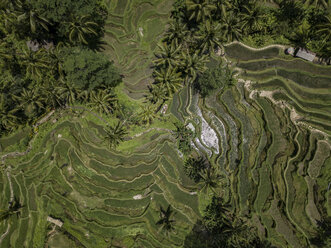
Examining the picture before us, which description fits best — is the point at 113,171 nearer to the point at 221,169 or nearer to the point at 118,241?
the point at 118,241

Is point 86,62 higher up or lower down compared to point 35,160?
higher up

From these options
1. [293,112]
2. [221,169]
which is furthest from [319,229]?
[293,112]

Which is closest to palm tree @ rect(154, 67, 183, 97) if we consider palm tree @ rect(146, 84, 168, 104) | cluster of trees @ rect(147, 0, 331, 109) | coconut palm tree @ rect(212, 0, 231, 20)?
cluster of trees @ rect(147, 0, 331, 109)

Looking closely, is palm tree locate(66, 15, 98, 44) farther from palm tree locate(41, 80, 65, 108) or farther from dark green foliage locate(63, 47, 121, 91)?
palm tree locate(41, 80, 65, 108)

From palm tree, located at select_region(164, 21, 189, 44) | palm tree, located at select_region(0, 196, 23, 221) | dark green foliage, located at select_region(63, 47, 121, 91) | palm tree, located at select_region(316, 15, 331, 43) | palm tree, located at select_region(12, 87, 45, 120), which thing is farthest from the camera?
palm tree, located at select_region(0, 196, 23, 221)

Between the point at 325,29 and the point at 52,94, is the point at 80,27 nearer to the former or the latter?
the point at 52,94

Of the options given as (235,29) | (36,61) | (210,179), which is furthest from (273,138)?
(36,61)

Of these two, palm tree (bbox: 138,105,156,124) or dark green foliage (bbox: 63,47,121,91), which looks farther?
palm tree (bbox: 138,105,156,124)

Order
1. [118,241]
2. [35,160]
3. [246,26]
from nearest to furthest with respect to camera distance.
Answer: [246,26]
[118,241]
[35,160]
